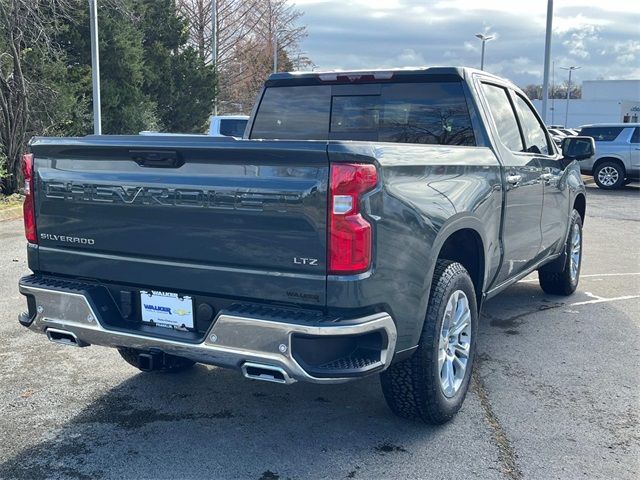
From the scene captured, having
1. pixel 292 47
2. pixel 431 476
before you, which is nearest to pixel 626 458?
pixel 431 476

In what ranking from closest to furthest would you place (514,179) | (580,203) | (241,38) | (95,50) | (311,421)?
1. (311,421)
2. (514,179)
3. (580,203)
4. (95,50)
5. (241,38)

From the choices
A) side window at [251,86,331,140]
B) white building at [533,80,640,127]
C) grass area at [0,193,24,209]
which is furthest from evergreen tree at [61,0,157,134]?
white building at [533,80,640,127]

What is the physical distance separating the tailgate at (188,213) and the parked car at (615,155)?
686 inches

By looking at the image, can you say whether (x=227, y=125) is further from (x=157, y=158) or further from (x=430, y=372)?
(x=430, y=372)

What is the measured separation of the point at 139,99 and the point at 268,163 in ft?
55.8

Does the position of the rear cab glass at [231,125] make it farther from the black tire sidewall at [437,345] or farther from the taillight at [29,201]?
the black tire sidewall at [437,345]

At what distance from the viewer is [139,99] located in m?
19.1

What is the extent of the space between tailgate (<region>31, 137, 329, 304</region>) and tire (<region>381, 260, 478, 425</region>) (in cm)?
80

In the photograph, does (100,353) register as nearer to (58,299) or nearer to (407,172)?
(58,299)

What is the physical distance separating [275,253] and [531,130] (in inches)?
131

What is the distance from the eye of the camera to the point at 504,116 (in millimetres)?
5148

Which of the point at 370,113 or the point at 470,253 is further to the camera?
the point at 370,113

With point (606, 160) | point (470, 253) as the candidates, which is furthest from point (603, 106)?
point (470, 253)

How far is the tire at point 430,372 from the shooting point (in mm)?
3602
